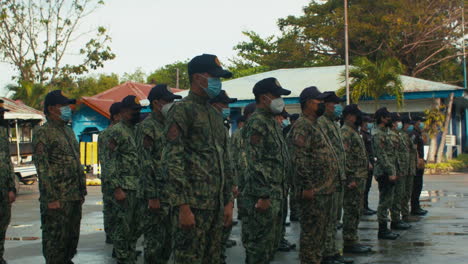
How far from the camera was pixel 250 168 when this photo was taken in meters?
5.88

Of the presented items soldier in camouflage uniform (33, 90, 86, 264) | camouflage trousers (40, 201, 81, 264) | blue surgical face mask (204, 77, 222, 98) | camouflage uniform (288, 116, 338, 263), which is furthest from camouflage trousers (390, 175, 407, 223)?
blue surgical face mask (204, 77, 222, 98)

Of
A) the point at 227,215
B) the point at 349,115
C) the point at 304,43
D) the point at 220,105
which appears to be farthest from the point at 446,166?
the point at 227,215

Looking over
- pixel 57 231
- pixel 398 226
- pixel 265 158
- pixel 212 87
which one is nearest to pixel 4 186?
pixel 57 231

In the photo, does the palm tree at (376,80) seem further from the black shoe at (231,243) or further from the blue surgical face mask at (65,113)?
the blue surgical face mask at (65,113)

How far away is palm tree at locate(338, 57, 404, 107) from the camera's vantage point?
82.9 ft

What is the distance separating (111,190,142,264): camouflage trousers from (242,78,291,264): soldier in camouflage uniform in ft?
5.08

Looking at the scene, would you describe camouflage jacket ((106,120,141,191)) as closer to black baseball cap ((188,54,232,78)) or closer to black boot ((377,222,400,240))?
black baseball cap ((188,54,232,78))

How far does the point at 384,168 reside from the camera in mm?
9273

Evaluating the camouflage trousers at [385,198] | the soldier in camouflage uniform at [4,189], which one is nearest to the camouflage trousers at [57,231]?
the soldier in camouflage uniform at [4,189]

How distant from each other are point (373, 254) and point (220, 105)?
2819 mm

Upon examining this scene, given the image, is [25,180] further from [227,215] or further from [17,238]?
[227,215]

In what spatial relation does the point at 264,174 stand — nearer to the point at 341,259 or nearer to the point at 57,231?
the point at 341,259

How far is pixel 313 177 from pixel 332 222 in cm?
65

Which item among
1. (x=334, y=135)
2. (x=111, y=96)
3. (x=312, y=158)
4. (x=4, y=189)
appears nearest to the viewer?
(x=312, y=158)
